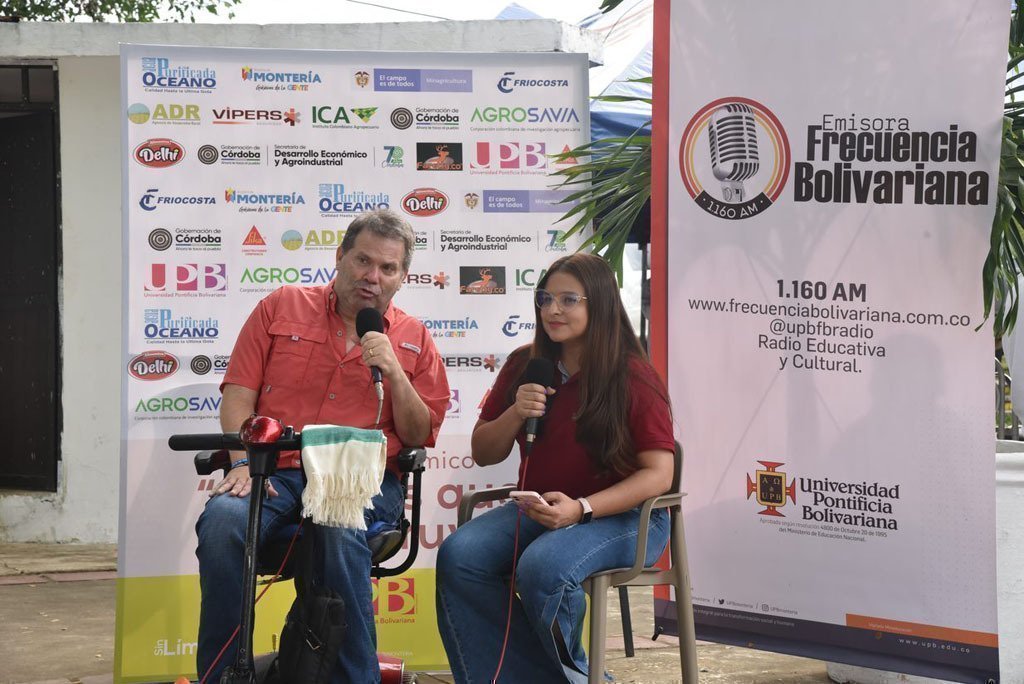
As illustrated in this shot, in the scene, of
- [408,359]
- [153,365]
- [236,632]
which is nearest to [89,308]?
[153,365]

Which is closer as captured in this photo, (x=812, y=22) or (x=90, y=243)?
(x=812, y=22)

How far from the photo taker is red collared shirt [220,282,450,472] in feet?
11.3

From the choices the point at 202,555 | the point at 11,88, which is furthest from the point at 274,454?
the point at 11,88

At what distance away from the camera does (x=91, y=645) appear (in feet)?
14.8

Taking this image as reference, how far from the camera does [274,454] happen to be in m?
2.79

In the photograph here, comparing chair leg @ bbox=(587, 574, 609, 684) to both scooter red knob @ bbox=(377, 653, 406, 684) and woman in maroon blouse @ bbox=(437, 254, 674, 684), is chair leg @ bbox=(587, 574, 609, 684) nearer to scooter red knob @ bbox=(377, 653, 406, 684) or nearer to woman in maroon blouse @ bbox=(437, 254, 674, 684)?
woman in maroon blouse @ bbox=(437, 254, 674, 684)

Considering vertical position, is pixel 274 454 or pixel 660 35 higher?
pixel 660 35

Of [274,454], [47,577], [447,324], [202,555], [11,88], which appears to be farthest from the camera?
[11,88]

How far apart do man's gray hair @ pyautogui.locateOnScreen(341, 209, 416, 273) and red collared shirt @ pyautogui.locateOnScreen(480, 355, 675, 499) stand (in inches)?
24.8

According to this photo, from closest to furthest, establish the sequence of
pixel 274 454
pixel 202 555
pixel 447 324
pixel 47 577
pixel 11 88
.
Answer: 1. pixel 274 454
2. pixel 202 555
3. pixel 447 324
4. pixel 47 577
5. pixel 11 88

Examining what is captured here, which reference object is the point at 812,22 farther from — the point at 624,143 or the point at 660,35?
the point at 624,143

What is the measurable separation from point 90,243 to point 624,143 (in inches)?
148

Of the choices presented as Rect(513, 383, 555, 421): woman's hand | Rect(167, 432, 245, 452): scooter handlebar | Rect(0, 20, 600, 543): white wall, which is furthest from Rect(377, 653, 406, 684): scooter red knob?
Rect(0, 20, 600, 543): white wall

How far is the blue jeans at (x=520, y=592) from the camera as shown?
308cm
